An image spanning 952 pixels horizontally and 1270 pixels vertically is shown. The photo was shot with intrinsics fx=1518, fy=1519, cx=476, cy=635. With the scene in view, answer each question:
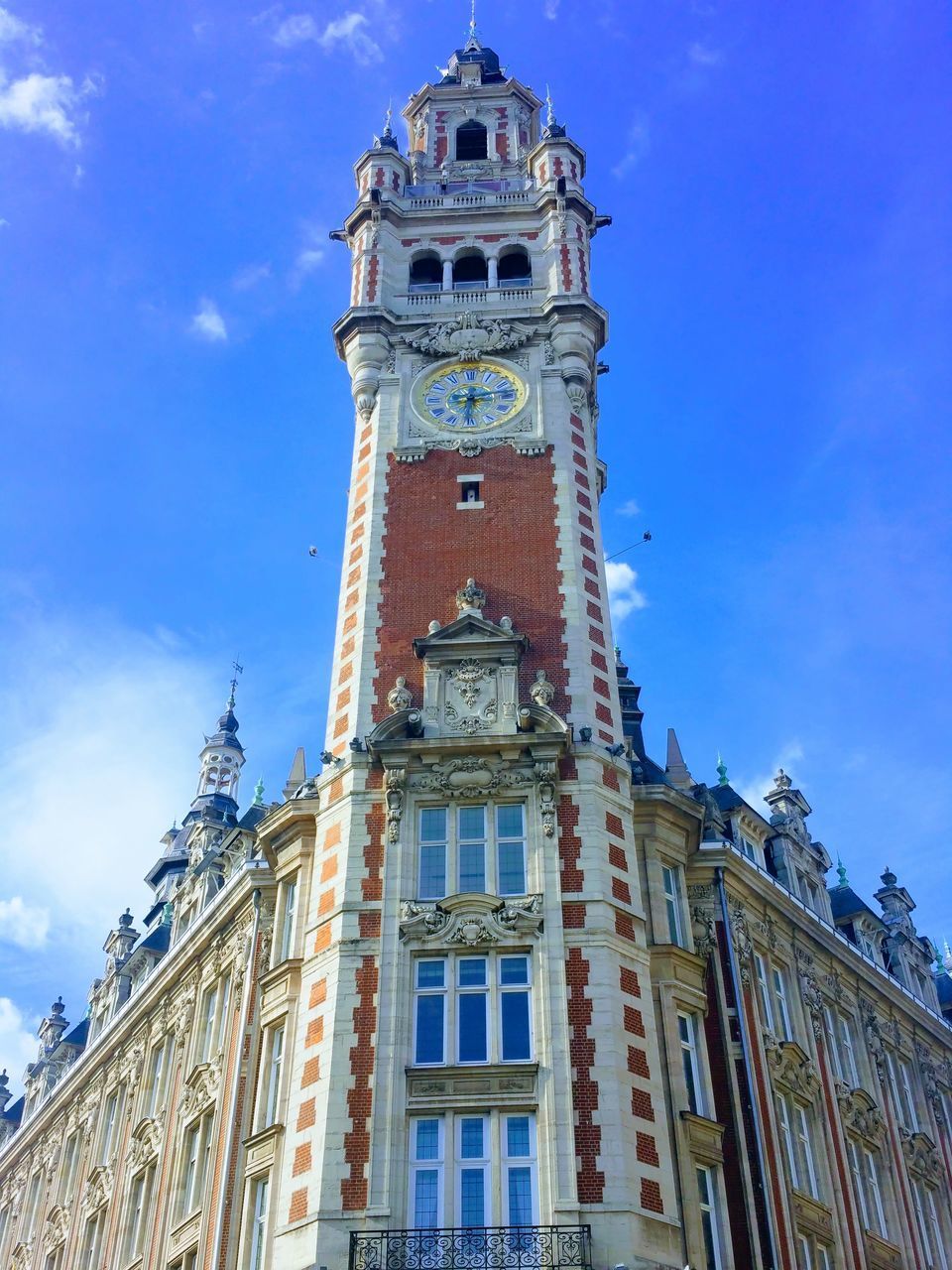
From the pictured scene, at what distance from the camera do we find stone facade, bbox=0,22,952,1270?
31125 mm

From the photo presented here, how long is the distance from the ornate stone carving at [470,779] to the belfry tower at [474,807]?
5cm

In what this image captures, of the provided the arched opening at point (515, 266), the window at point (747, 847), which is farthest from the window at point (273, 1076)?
the arched opening at point (515, 266)

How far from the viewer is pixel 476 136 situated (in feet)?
193

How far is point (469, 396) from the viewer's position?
46.2m

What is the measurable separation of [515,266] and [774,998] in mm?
25244

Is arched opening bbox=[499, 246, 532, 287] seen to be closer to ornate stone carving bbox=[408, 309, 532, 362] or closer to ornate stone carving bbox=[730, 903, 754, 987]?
ornate stone carving bbox=[408, 309, 532, 362]

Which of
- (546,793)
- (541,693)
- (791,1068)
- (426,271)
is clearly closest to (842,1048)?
(791,1068)

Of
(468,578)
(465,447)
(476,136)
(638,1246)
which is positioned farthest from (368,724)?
(476,136)

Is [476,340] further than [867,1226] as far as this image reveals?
Yes

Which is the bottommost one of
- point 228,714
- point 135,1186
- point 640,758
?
point 135,1186

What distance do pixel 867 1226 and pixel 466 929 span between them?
54.9 ft

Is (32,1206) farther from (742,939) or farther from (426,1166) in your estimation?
(426,1166)

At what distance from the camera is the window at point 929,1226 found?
4478cm

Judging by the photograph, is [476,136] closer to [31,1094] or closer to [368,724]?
[368,724]
